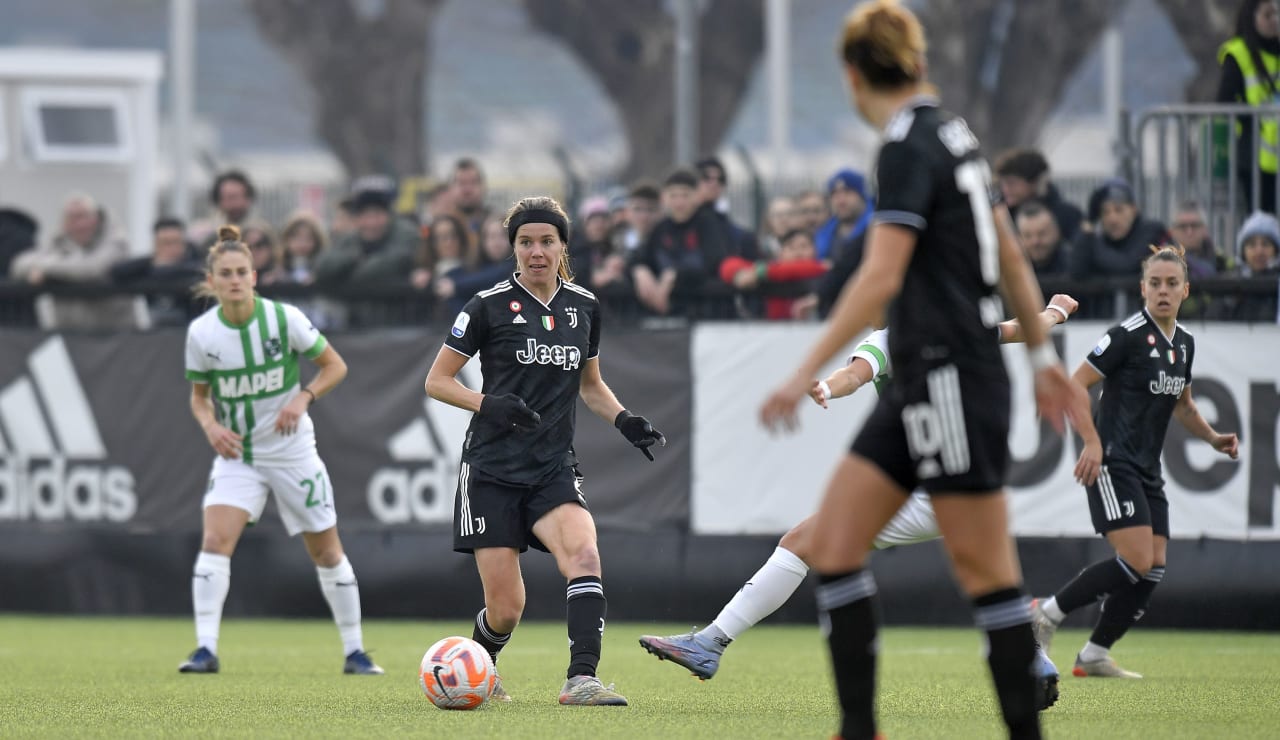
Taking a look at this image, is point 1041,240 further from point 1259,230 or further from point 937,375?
point 937,375

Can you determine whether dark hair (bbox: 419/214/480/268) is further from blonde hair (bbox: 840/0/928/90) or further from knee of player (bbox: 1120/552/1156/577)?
blonde hair (bbox: 840/0/928/90)

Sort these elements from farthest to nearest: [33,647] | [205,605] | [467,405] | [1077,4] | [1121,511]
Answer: [1077,4] < [33,647] < [205,605] < [1121,511] < [467,405]

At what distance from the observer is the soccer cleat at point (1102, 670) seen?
10148 mm

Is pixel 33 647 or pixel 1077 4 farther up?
pixel 1077 4

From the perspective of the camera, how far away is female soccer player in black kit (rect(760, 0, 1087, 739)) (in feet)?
19.0

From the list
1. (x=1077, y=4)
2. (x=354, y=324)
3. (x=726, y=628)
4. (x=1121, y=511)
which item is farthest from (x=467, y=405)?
(x=1077, y=4)

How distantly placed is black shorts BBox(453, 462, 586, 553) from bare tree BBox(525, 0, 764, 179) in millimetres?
→ 23486

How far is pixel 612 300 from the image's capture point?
14.2m

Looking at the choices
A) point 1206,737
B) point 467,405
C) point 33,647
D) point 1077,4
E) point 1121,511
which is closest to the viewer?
point 1206,737

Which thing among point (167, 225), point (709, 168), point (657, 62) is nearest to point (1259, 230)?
point (709, 168)

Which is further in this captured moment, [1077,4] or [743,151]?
[1077,4]

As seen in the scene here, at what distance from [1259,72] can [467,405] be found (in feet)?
25.8

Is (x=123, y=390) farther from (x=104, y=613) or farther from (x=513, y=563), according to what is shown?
(x=513, y=563)

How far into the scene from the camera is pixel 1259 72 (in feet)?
46.0
